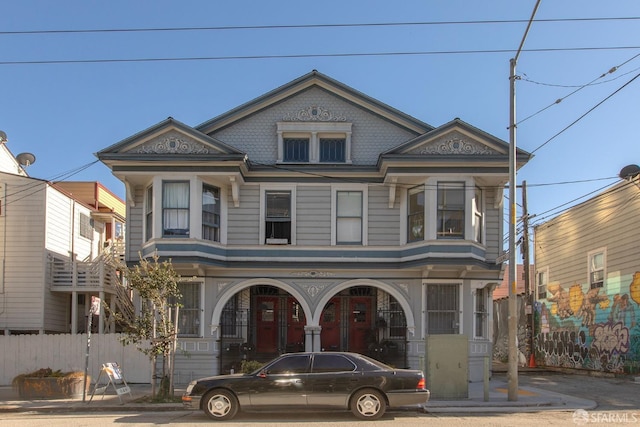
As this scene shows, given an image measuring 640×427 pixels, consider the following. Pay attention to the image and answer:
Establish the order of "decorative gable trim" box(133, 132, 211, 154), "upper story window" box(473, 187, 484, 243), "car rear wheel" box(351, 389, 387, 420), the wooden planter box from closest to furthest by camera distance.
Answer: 1. "car rear wheel" box(351, 389, 387, 420)
2. the wooden planter box
3. "decorative gable trim" box(133, 132, 211, 154)
4. "upper story window" box(473, 187, 484, 243)

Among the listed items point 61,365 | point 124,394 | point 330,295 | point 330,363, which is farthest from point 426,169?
point 61,365

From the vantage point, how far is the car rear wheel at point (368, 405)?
43.8 ft

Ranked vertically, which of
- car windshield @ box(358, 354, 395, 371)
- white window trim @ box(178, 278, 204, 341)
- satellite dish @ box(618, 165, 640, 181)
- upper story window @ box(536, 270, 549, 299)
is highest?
satellite dish @ box(618, 165, 640, 181)

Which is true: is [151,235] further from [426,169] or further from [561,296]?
[561,296]

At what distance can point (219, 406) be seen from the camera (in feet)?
43.9

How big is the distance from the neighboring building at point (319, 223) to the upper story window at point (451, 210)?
36mm

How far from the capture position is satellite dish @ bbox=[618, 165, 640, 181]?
74.9 feet

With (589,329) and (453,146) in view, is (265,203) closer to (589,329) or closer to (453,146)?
(453,146)

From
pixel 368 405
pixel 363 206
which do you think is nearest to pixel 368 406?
pixel 368 405

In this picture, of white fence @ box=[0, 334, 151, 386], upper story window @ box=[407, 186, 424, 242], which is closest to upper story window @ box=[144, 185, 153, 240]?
white fence @ box=[0, 334, 151, 386]

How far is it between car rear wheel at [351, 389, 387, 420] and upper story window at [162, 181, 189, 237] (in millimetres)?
8770

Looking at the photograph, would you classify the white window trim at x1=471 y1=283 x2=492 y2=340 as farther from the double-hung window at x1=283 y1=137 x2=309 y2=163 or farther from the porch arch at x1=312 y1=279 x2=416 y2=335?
the double-hung window at x1=283 y1=137 x2=309 y2=163

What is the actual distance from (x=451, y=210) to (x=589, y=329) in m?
9.87

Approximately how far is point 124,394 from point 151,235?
5047 mm
